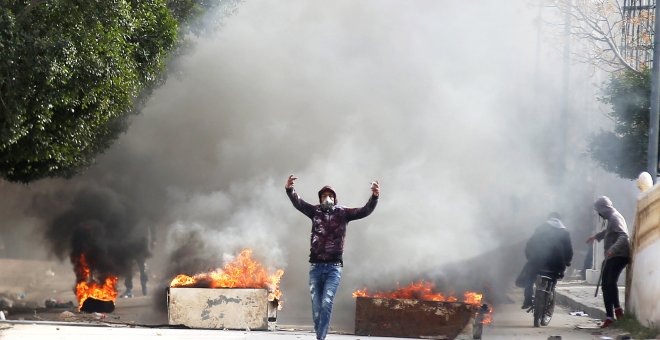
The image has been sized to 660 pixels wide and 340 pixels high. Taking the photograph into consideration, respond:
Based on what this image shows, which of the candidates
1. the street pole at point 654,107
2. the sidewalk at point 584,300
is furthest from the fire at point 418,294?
the street pole at point 654,107

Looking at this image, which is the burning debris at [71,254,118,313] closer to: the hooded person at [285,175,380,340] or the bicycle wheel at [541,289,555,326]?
the bicycle wheel at [541,289,555,326]

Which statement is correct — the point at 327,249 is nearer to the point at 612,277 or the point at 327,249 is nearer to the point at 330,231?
the point at 330,231

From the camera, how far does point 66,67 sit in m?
14.2

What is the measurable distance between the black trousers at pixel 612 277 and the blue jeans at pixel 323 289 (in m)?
4.62

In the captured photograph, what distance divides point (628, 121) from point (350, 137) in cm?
648

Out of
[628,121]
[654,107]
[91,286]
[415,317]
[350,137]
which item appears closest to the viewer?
[415,317]

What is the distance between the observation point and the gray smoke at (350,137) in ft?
69.5

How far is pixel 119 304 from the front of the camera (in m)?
22.3

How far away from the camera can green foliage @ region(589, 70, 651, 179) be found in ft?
88.8

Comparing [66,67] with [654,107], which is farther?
[654,107]

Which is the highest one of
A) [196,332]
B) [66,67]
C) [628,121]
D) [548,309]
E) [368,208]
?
[628,121]

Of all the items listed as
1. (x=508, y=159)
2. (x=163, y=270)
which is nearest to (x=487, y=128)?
(x=508, y=159)

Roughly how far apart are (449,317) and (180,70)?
47.4 ft

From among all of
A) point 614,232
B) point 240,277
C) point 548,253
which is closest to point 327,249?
point 240,277
